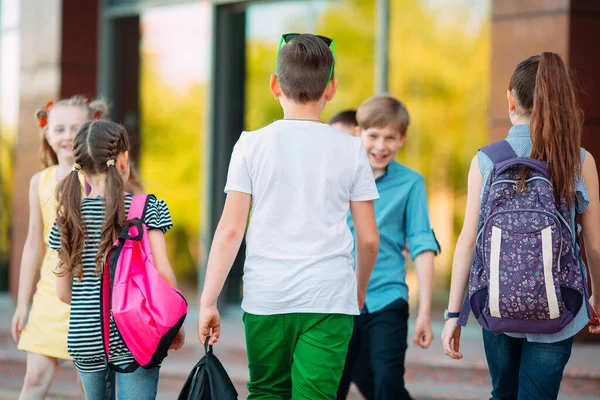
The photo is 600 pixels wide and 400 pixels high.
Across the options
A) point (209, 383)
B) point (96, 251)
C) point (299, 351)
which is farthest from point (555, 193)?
point (96, 251)

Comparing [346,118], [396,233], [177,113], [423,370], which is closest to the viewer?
[396,233]

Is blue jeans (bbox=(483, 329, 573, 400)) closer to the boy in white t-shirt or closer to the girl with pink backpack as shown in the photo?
the boy in white t-shirt

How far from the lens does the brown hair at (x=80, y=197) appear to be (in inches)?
131

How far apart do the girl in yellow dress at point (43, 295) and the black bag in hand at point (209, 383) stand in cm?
119

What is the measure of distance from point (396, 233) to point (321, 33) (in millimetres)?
4865

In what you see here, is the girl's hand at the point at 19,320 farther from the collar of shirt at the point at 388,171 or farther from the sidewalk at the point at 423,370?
→ the sidewalk at the point at 423,370

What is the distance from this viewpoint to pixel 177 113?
10.7 metres

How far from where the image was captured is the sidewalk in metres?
5.39

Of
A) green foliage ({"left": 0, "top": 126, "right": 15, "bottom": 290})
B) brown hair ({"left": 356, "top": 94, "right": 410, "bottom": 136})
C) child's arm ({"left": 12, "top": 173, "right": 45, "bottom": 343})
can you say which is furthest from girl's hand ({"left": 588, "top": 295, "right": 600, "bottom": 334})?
green foliage ({"left": 0, "top": 126, "right": 15, "bottom": 290})

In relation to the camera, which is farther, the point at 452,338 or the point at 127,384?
the point at 127,384

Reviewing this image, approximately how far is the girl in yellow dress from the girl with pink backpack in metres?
0.62

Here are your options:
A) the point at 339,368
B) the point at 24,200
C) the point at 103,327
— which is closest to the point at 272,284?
the point at 339,368

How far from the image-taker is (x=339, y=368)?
3039mm

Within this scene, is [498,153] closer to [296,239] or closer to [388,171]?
[296,239]
